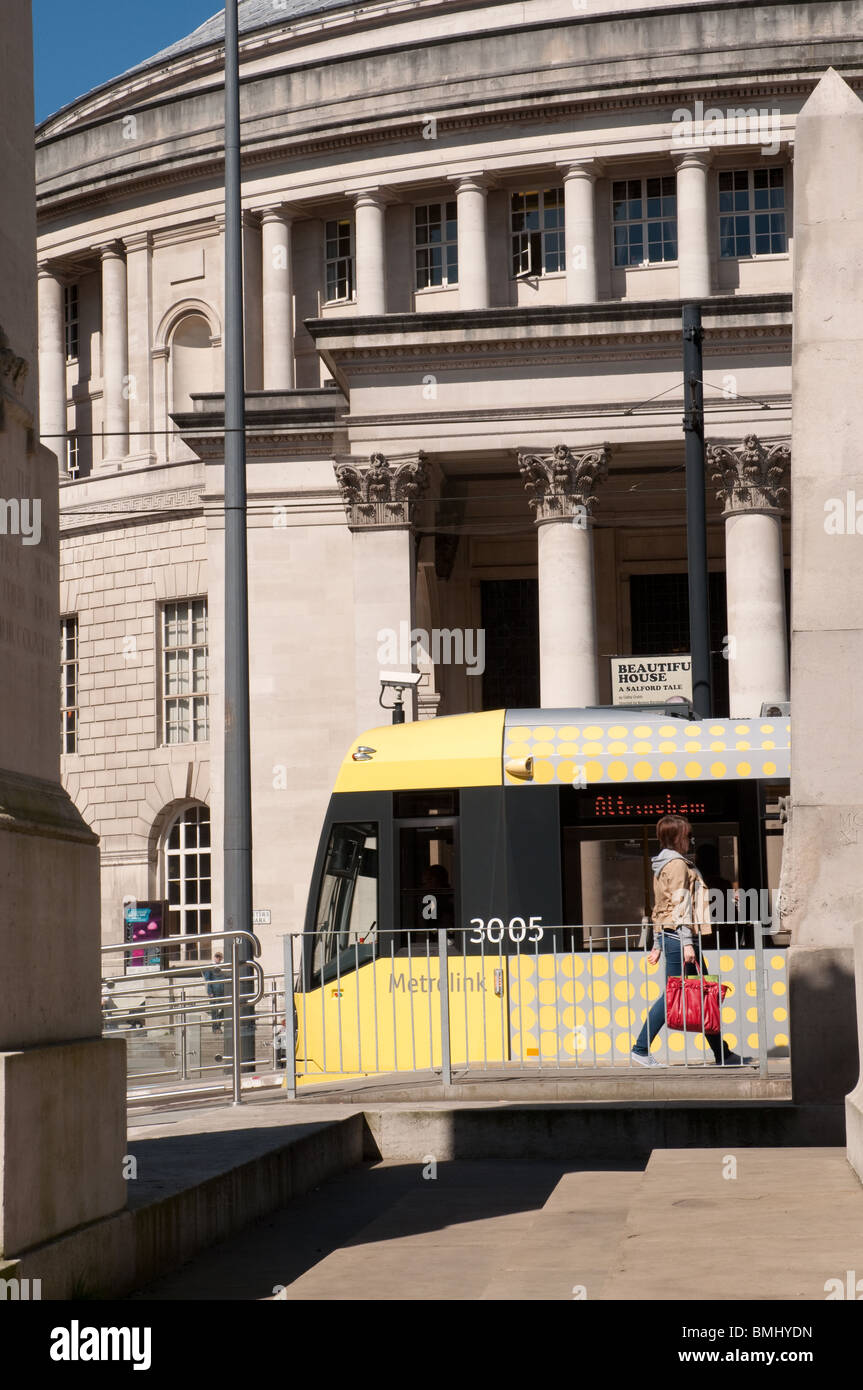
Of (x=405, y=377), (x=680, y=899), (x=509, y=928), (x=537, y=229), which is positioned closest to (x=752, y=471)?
(x=405, y=377)

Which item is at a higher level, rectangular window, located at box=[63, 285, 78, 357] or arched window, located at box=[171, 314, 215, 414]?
rectangular window, located at box=[63, 285, 78, 357]

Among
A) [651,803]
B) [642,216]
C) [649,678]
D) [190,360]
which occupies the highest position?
[642,216]

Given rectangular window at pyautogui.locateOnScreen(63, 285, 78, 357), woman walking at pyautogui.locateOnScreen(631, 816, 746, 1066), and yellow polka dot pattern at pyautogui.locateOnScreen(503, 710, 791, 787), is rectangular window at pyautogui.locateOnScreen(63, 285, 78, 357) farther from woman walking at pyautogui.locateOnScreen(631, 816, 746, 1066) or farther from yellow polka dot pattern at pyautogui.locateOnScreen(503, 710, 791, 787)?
woman walking at pyautogui.locateOnScreen(631, 816, 746, 1066)

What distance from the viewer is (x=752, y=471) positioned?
33.9 m

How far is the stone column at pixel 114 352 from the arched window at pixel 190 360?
4.74 ft

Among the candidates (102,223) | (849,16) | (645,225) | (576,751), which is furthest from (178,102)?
(576,751)

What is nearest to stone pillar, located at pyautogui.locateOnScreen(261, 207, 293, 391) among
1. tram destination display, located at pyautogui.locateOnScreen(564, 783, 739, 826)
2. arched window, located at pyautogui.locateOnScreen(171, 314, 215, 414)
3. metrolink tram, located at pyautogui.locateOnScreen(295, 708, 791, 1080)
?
arched window, located at pyautogui.locateOnScreen(171, 314, 215, 414)

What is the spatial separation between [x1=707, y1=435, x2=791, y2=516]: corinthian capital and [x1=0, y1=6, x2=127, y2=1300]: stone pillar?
2753cm

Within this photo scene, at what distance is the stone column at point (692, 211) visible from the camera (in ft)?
144

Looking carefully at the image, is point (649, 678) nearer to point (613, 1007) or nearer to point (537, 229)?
point (613, 1007)

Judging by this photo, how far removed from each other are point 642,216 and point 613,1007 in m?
35.7

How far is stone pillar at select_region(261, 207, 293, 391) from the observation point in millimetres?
49469

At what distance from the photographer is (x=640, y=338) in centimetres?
3406

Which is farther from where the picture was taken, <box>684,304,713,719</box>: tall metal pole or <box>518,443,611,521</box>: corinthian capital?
<box>518,443,611,521</box>: corinthian capital
